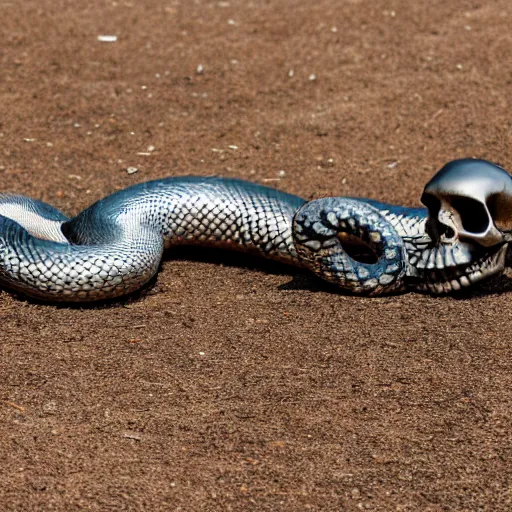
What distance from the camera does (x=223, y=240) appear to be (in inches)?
217

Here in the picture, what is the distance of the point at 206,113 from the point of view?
295 inches

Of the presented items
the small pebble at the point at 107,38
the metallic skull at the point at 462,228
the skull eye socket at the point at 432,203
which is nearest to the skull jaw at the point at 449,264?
the metallic skull at the point at 462,228

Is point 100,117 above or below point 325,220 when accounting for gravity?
below

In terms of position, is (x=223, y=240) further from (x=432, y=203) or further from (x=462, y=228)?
(x=462, y=228)

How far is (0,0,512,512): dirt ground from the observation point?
151 inches

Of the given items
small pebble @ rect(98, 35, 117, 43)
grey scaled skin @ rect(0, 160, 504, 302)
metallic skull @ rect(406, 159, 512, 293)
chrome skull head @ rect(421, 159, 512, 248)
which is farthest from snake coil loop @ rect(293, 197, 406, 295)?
small pebble @ rect(98, 35, 117, 43)

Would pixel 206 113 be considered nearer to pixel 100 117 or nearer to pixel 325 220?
pixel 100 117

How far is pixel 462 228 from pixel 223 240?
1303 millimetres

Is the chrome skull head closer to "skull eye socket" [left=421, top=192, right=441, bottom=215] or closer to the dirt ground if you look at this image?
"skull eye socket" [left=421, top=192, right=441, bottom=215]

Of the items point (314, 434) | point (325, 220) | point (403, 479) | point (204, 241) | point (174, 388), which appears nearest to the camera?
point (403, 479)

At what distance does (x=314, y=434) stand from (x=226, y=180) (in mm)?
1982

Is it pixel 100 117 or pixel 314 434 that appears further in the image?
pixel 100 117

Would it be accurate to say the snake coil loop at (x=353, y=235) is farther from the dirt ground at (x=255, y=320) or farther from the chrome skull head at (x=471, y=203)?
the chrome skull head at (x=471, y=203)

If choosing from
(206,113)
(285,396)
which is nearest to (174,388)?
(285,396)
